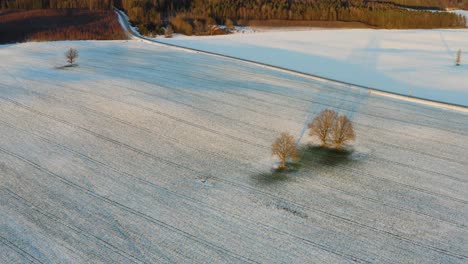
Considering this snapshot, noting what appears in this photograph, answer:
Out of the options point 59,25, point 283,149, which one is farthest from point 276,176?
point 59,25

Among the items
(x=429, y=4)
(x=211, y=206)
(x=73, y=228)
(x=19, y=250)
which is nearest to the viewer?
(x=19, y=250)

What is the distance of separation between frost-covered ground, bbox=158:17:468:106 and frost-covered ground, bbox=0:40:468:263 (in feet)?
18.8

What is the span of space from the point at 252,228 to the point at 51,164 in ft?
33.2

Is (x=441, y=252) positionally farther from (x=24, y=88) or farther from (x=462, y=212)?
(x=24, y=88)

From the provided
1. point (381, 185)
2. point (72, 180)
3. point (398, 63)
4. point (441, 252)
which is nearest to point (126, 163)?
point (72, 180)

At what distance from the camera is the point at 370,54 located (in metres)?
49.1

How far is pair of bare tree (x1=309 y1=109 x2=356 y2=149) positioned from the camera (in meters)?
20.6

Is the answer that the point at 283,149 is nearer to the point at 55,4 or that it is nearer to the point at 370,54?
the point at 370,54

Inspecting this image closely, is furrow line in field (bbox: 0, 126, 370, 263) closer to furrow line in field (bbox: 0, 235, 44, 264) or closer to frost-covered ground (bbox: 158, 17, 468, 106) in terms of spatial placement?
furrow line in field (bbox: 0, 235, 44, 264)

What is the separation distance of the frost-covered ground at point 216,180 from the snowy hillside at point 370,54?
584 cm

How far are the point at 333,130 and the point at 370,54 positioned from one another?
31512mm

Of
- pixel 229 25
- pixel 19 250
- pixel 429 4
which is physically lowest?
pixel 19 250

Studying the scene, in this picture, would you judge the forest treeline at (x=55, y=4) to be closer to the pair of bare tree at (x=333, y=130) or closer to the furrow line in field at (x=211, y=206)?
the furrow line in field at (x=211, y=206)

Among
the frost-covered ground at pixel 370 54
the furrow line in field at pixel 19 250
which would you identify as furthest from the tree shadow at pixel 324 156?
the frost-covered ground at pixel 370 54
